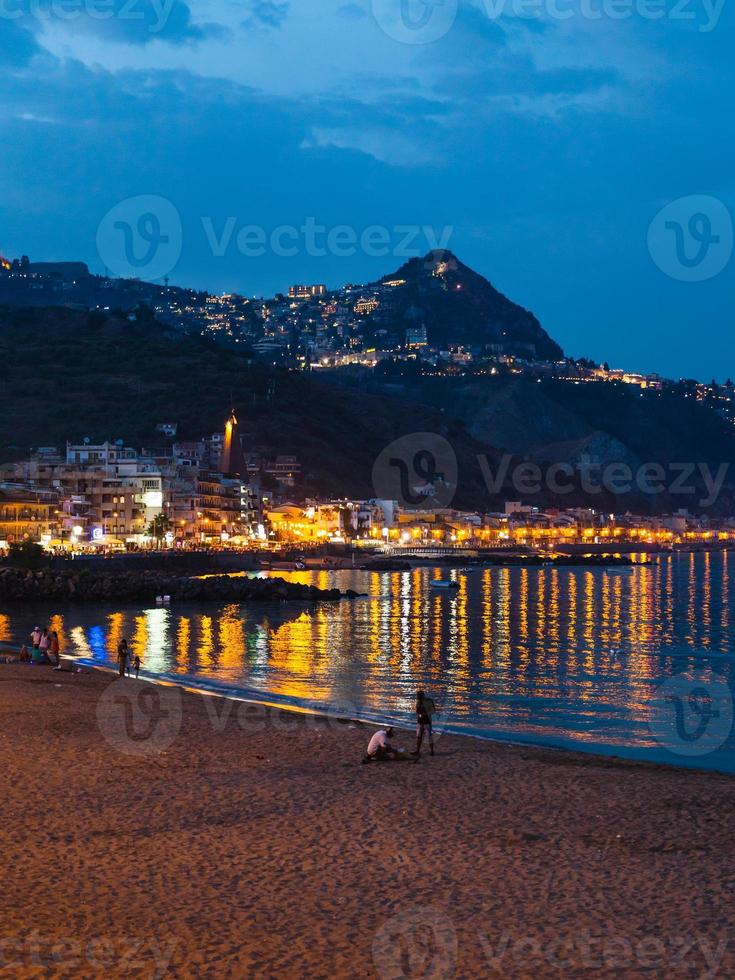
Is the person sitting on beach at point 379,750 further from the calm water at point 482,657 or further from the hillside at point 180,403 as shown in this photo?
the hillside at point 180,403

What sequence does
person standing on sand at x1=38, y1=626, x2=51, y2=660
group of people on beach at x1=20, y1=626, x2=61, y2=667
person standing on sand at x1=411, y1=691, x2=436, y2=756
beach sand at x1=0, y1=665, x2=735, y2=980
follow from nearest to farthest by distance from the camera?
beach sand at x1=0, y1=665, x2=735, y2=980
person standing on sand at x1=411, y1=691, x2=436, y2=756
group of people on beach at x1=20, y1=626, x2=61, y2=667
person standing on sand at x1=38, y1=626, x2=51, y2=660

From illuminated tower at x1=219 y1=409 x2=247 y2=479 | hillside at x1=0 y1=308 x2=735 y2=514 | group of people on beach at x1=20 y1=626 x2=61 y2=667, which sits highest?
hillside at x1=0 y1=308 x2=735 y2=514

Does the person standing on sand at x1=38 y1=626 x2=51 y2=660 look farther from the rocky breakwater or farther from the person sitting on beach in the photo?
the rocky breakwater

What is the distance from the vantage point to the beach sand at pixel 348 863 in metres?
7.71

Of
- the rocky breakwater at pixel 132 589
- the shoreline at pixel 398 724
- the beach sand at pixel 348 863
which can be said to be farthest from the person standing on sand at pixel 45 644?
the rocky breakwater at pixel 132 589

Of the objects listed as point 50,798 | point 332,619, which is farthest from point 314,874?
point 332,619

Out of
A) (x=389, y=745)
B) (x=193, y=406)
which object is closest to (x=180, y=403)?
(x=193, y=406)

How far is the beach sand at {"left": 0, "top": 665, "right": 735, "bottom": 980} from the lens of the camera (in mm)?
7707

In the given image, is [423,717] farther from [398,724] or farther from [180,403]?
[180,403]

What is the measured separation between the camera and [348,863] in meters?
9.95

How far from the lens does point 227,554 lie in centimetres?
8294

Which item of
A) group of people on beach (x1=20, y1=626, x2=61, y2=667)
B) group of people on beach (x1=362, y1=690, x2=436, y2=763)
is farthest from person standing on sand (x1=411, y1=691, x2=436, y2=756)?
group of people on beach (x1=20, y1=626, x2=61, y2=667)

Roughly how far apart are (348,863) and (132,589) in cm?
4607

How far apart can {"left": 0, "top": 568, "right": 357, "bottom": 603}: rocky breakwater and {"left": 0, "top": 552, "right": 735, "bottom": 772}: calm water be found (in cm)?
303
